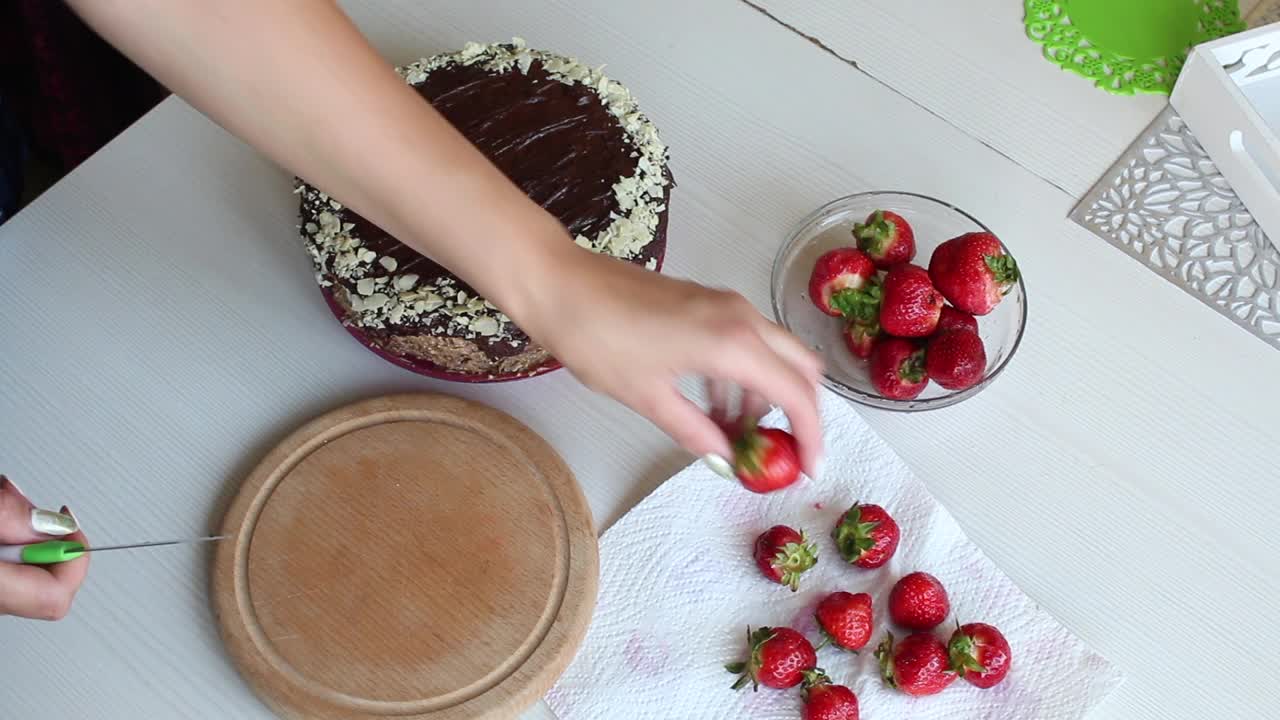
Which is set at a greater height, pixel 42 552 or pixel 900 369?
pixel 42 552

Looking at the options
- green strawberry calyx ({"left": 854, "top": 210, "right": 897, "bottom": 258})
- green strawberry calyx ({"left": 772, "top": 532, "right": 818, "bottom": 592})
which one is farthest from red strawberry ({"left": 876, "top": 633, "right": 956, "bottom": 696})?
green strawberry calyx ({"left": 854, "top": 210, "right": 897, "bottom": 258})

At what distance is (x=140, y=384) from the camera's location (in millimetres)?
1217

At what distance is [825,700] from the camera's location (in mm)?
1015

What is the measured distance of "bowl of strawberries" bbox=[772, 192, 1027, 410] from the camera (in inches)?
45.1

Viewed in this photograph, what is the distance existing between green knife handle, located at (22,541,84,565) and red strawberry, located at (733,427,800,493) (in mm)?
546

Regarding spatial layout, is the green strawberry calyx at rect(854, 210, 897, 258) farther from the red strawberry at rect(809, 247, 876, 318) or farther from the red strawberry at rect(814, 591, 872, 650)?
the red strawberry at rect(814, 591, 872, 650)

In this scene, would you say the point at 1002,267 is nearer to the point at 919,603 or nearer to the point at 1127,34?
the point at 919,603

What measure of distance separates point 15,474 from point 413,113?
0.65 m

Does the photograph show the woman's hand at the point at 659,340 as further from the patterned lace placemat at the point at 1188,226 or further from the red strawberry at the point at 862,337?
the patterned lace placemat at the point at 1188,226

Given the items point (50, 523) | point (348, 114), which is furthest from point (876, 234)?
point (50, 523)

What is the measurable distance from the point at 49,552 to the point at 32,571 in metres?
0.02

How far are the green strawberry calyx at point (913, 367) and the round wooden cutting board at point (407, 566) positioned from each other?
362 millimetres

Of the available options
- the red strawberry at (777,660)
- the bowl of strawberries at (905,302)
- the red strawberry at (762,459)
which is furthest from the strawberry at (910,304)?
the red strawberry at (777,660)

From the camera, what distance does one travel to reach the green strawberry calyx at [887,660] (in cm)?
104
